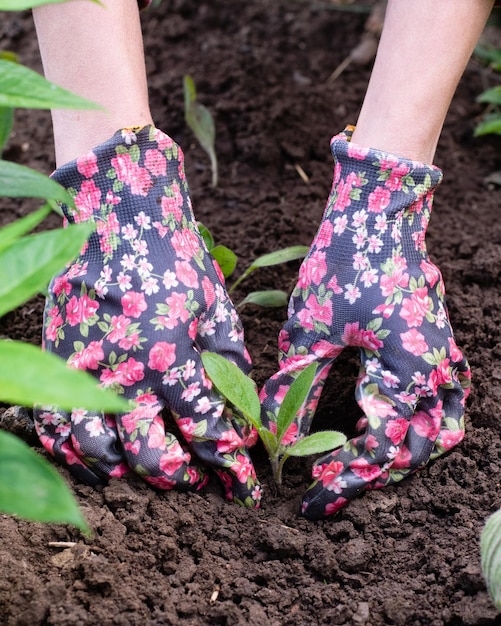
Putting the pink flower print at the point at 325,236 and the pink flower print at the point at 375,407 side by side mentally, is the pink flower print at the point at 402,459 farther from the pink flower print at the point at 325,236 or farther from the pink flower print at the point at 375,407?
the pink flower print at the point at 325,236

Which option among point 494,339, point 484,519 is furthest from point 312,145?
point 484,519

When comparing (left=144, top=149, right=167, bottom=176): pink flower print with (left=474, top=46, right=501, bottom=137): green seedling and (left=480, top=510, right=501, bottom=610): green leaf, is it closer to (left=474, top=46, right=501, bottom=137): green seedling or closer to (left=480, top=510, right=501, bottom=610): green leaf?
(left=480, top=510, right=501, bottom=610): green leaf

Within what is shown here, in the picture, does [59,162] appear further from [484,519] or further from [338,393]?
[484,519]

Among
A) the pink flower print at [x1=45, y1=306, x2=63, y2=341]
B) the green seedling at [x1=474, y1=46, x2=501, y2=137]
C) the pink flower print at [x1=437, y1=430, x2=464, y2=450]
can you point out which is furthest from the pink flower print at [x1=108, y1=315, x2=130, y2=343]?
the green seedling at [x1=474, y1=46, x2=501, y2=137]

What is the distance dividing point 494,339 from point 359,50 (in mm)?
1340

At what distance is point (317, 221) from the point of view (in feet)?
5.90

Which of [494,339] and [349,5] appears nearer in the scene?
[494,339]

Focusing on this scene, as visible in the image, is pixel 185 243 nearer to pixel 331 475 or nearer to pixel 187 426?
pixel 187 426

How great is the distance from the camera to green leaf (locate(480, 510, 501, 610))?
2.99 ft

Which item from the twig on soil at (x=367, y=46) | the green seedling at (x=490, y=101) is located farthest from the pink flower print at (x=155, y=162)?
the twig on soil at (x=367, y=46)

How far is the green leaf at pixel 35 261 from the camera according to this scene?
68 cm

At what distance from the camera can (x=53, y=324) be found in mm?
Result: 1212

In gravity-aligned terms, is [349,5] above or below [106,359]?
above

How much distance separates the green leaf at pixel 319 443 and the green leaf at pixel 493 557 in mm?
229
